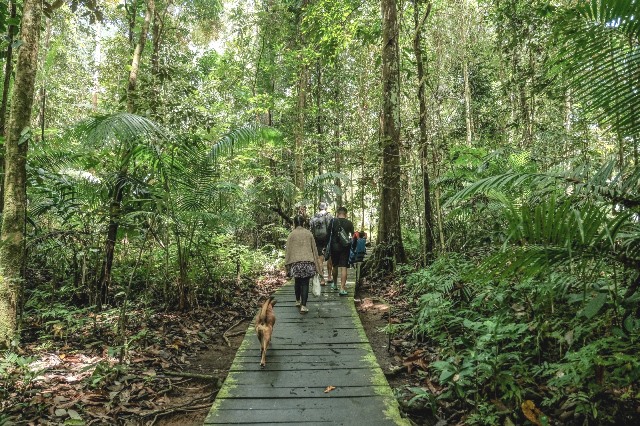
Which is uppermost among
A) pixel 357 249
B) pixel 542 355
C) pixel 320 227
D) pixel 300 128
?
pixel 300 128

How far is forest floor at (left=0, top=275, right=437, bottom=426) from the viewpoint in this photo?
348 cm

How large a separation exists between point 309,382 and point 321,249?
461 centimetres

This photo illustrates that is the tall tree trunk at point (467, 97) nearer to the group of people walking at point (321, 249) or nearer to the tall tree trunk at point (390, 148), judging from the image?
the tall tree trunk at point (390, 148)

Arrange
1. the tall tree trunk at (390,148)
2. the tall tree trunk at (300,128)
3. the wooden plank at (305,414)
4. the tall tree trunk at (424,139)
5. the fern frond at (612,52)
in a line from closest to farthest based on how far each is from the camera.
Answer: the fern frond at (612,52)
the wooden plank at (305,414)
the tall tree trunk at (424,139)
the tall tree trunk at (390,148)
the tall tree trunk at (300,128)

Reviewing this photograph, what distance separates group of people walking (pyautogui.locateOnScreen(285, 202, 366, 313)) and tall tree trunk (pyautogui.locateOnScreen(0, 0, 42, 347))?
3.48 meters

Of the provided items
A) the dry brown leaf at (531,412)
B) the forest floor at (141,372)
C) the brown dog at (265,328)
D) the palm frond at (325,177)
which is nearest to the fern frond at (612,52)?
the dry brown leaf at (531,412)

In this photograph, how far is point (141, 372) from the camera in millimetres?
4332

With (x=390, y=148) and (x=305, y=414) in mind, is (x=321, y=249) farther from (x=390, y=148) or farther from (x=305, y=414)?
(x=305, y=414)

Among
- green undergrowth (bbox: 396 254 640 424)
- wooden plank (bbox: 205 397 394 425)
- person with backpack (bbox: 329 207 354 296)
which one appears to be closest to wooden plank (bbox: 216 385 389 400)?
wooden plank (bbox: 205 397 394 425)

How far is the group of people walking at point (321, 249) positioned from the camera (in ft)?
21.0

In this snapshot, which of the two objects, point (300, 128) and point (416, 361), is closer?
point (416, 361)

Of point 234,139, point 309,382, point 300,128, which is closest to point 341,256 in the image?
point 234,139

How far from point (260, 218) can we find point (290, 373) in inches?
464

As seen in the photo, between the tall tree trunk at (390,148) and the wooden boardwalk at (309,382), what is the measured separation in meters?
3.20
